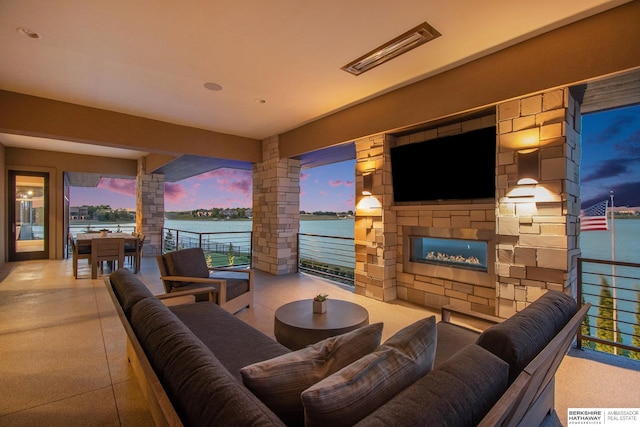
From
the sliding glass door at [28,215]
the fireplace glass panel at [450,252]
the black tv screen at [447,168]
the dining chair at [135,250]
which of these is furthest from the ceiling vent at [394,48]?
the sliding glass door at [28,215]

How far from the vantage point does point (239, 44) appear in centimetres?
301

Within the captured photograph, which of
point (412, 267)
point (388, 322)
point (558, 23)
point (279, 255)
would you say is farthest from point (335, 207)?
point (558, 23)

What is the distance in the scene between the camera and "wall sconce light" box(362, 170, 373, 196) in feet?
15.0

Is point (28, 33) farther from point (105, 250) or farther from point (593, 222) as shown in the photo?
point (593, 222)

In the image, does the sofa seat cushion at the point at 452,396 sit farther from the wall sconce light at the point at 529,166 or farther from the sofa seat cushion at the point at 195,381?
the wall sconce light at the point at 529,166

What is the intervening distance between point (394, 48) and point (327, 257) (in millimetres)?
3966

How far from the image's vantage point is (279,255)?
6.19 metres

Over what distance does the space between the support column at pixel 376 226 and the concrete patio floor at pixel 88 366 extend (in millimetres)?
295

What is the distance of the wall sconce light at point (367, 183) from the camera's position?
456cm

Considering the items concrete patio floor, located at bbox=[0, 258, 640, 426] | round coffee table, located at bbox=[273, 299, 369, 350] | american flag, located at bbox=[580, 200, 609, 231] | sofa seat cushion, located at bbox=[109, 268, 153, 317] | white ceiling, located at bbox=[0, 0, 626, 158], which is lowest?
concrete patio floor, located at bbox=[0, 258, 640, 426]

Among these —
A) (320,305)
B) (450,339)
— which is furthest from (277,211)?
(450,339)

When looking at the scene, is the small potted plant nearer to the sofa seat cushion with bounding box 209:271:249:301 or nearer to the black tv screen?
the sofa seat cushion with bounding box 209:271:249:301

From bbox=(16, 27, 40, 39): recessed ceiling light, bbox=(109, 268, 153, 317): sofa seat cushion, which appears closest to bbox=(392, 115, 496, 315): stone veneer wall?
bbox=(109, 268, 153, 317): sofa seat cushion

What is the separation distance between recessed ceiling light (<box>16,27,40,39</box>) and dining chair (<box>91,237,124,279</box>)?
3743 mm
